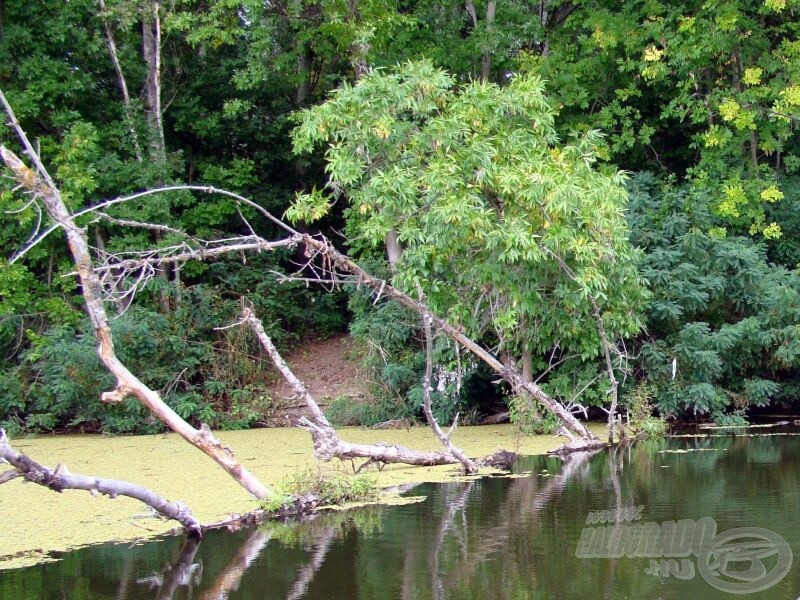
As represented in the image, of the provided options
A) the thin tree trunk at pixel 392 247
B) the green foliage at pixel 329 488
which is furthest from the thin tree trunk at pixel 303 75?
the green foliage at pixel 329 488

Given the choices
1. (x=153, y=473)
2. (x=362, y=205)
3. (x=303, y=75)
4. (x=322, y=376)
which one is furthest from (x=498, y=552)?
(x=303, y=75)

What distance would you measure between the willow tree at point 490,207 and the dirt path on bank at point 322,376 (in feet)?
9.72

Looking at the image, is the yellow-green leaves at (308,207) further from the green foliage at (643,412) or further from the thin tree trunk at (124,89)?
the thin tree trunk at (124,89)

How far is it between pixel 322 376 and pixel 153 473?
21.0 ft

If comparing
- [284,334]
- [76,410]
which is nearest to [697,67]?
[284,334]

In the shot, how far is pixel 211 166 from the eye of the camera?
17.1 meters

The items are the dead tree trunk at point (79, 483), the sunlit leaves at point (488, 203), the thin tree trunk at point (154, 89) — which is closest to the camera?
the dead tree trunk at point (79, 483)

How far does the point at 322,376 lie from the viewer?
1617cm

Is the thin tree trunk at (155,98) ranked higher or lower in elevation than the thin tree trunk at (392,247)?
higher

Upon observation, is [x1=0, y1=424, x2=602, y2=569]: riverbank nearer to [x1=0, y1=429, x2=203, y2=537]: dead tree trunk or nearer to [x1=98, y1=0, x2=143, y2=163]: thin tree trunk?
[x1=0, y1=429, x2=203, y2=537]: dead tree trunk

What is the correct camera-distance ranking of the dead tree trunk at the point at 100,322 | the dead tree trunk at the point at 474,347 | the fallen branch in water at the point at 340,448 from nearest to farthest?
the dead tree trunk at the point at 100,322, the fallen branch in water at the point at 340,448, the dead tree trunk at the point at 474,347

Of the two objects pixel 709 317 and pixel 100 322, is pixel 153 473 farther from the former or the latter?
pixel 709 317

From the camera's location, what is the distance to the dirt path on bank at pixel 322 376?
561 inches

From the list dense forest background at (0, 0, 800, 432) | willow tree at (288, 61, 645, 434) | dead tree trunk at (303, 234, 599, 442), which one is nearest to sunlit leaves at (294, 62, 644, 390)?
willow tree at (288, 61, 645, 434)
